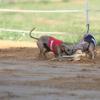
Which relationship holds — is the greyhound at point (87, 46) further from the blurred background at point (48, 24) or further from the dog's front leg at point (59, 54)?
the blurred background at point (48, 24)

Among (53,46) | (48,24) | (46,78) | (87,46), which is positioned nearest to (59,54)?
(53,46)

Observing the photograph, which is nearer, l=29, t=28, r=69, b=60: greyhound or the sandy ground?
the sandy ground

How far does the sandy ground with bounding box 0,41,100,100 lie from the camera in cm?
968

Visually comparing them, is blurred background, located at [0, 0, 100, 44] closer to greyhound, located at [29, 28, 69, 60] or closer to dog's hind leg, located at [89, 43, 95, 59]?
greyhound, located at [29, 28, 69, 60]

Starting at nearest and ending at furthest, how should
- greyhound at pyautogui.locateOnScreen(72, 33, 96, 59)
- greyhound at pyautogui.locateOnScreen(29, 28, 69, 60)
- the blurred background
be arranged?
1. greyhound at pyautogui.locateOnScreen(72, 33, 96, 59)
2. greyhound at pyautogui.locateOnScreen(29, 28, 69, 60)
3. the blurred background

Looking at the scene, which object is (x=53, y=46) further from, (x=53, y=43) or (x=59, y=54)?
(x=59, y=54)

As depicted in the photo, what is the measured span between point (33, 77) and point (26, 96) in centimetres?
200

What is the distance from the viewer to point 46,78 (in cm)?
1141

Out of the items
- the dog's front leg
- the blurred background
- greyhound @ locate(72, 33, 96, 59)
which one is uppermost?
greyhound @ locate(72, 33, 96, 59)

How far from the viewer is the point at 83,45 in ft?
44.8

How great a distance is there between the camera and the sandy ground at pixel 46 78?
968cm

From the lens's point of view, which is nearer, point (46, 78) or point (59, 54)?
point (46, 78)

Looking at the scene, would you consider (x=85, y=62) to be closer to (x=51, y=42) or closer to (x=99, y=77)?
(x=51, y=42)

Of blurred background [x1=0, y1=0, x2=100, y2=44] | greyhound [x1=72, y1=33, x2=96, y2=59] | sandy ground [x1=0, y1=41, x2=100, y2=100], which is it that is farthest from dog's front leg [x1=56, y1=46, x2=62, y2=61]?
blurred background [x1=0, y1=0, x2=100, y2=44]
